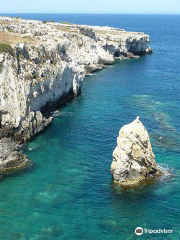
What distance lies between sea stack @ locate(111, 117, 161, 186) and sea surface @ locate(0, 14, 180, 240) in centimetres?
258

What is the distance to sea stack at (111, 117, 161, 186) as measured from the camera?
61.2 m

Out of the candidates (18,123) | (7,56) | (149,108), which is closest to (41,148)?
(18,123)

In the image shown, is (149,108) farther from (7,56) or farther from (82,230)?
(82,230)

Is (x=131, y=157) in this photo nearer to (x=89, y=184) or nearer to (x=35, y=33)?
(x=89, y=184)

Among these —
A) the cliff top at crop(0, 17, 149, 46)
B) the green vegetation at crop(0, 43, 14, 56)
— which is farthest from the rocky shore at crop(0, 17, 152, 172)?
the cliff top at crop(0, 17, 149, 46)

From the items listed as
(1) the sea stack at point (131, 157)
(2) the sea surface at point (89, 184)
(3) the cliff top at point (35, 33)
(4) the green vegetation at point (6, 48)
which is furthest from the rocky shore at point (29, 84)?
(1) the sea stack at point (131, 157)

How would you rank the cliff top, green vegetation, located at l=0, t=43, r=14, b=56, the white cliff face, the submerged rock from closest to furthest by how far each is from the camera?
the submerged rock
the white cliff face
green vegetation, located at l=0, t=43, r=14, b=56
the cliff top

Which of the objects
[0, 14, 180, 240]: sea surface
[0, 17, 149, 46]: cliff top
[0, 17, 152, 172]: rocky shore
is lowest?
[0, 14, 180, 240]: sea surface

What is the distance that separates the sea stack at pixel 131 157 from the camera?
61.2 m

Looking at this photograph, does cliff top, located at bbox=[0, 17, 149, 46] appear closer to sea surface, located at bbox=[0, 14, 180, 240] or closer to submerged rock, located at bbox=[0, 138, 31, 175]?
sea surface, located at bbox=[0, 14, 180, 240]

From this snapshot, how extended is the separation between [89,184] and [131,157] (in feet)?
28.7

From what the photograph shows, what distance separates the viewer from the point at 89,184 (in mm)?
60969

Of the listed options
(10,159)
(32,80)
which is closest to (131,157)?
(10,159)

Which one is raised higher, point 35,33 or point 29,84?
point 35,33
